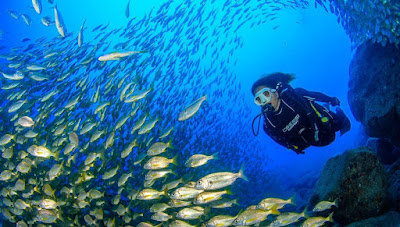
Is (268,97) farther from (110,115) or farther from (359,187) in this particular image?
(110,115)

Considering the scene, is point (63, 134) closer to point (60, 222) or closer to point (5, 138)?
point (5, 138)

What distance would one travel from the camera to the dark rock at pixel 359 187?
4195 millimetres

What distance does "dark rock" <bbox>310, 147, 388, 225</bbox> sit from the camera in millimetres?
4195

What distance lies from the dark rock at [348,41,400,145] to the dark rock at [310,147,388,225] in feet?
9.45

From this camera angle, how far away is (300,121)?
4.02 meters

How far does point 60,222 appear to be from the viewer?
6137mm

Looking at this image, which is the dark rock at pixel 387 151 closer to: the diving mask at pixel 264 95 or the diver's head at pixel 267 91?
the diver's head at pixel 267 91

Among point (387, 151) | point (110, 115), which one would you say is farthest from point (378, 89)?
point (110, 115)

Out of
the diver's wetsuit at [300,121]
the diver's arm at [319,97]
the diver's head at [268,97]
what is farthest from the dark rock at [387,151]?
the diver's head at [268,97]

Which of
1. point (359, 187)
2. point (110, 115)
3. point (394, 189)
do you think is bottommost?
point (394, 189)

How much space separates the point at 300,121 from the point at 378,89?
4942mm

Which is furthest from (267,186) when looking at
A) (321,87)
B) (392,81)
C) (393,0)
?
(321,87)

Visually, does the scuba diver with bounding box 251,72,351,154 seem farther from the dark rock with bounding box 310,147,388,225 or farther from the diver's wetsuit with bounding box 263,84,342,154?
the dark rock with bounding box 310,147,388,225

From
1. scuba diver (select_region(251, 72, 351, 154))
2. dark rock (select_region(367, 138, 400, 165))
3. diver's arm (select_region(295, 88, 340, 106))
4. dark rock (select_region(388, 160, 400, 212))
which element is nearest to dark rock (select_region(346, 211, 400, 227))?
dark rock (select_region(388, 160, 400, 212))
